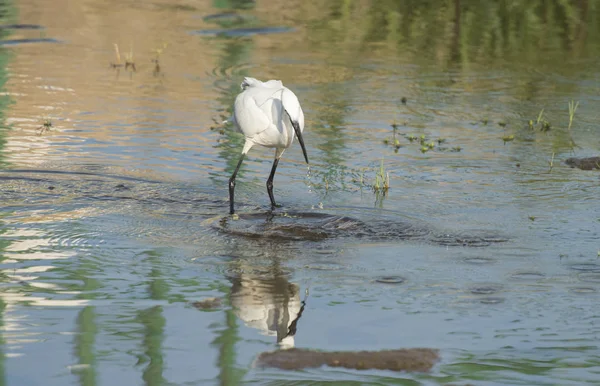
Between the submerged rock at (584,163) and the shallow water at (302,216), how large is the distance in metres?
0.13

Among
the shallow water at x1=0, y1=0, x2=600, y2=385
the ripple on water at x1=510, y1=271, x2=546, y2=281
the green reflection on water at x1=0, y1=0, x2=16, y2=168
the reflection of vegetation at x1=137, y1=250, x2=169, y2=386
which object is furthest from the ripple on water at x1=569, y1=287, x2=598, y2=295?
the green reflection on water at x1=0, y1=0, x2=16, y2=168

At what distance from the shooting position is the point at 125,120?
10.9 m

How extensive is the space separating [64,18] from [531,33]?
7.46 metres

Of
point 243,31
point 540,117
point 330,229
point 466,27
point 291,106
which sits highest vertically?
point 466,27

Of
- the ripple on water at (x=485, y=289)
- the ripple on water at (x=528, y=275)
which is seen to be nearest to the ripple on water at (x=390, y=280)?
the ripple on water at (x=485, y=289)

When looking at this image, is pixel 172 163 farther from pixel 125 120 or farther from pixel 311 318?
pixel 311 318

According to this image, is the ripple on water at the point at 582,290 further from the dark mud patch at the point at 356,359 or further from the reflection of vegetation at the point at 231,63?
the reflection of vegetation at the point at 231,63

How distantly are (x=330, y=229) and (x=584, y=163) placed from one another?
3.09m

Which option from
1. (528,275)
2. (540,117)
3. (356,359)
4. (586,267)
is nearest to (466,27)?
(540,117)

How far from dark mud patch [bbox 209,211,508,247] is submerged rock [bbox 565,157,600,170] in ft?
7.92

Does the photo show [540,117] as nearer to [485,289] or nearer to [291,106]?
[291,106]

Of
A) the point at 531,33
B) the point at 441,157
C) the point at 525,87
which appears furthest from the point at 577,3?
the point at 441,157

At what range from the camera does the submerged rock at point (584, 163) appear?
923 centimetres

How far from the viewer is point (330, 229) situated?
23.9 ft
